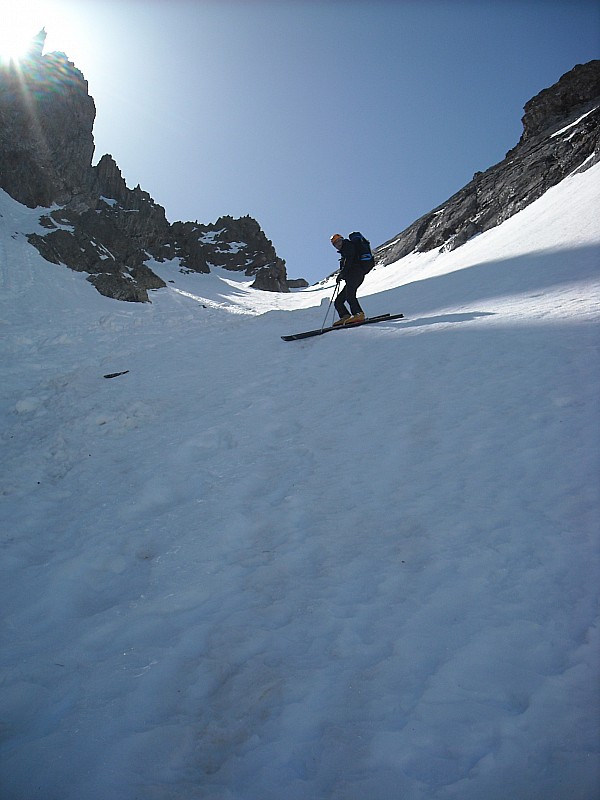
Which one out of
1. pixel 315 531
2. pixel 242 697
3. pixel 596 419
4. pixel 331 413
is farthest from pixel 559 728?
pixel 331 413

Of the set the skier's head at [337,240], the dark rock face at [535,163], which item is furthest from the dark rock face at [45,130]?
the skier's head at [337,240]


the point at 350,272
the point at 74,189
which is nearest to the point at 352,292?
the point at 350,272

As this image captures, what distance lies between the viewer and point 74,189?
43.3 m

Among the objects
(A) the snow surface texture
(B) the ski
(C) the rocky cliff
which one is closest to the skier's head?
(B) the ski

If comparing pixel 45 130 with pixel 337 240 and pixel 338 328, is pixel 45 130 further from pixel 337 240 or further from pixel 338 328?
pixel 338 328

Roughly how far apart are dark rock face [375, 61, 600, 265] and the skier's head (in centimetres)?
2224

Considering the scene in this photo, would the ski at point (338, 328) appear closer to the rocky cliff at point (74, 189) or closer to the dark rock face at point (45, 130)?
the rocky cliff at point (74, 189)

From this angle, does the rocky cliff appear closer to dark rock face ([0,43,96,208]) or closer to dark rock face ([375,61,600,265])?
dark rock face ([0,43,96,208])

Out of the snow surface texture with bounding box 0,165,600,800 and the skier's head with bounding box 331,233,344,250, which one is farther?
the skier's head with bounding box 331,233,344,250

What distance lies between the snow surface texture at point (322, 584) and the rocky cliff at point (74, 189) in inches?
1034

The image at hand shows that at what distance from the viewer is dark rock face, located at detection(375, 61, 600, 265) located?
28.5 meters

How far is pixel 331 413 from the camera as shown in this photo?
625 cm

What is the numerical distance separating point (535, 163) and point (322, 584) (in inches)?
1548

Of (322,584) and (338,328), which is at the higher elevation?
(338,328)
